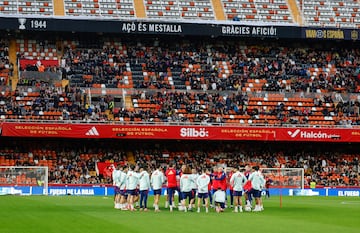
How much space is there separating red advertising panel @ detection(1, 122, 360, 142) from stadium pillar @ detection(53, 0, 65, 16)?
41.3 ft

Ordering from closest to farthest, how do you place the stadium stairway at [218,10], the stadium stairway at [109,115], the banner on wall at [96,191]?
1. the banner on wall at [96,191]
2. the stadium stairway at [109,115]
3. the stadium stairway at [218,10]

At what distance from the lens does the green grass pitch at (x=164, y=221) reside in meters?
25.5

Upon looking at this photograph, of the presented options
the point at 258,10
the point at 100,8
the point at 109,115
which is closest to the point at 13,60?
the point at 100,8

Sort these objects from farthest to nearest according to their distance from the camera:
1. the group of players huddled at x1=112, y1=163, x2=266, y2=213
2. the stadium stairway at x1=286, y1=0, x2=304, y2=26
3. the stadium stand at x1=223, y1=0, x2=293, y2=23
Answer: the stadium stairway at x1=286, y1=0, x2=304, y2=26 → the stadium stand at x1=223, y1=0, x2=293, y2=23 → the group of players huddled at x1=112, y1=163, x2=266, y2=213

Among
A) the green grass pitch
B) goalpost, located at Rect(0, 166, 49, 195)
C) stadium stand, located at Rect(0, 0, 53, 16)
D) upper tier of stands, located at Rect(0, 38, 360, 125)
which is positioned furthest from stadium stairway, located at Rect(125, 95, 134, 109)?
the green grass pitch

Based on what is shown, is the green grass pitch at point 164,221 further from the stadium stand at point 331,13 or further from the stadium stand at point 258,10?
the stadium stand at point 331,13

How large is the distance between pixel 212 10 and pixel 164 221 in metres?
48.0

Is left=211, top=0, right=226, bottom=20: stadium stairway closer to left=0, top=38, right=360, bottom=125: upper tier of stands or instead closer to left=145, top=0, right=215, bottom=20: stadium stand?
left=145, top=0, right=215, bottom=20: stadium stand

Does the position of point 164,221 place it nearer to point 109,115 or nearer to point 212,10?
point 109,115

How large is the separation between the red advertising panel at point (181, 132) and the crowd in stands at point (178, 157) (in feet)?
6.45

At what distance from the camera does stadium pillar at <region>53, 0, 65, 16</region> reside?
2795 inches

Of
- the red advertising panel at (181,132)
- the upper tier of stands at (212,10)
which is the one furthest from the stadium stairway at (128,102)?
the upper tier of stands at (212,10)

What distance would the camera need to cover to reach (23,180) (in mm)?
56406

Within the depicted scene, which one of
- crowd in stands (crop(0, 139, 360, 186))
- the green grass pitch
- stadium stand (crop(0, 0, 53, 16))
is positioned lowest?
the green grass pitch
